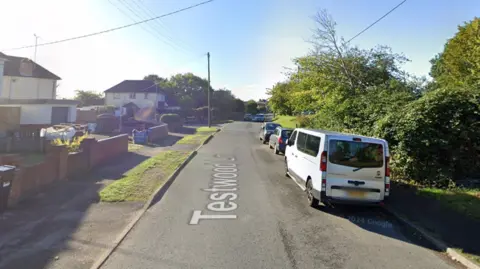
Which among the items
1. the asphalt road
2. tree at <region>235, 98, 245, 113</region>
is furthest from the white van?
tree at <region>235, 98, 245, 113</region>

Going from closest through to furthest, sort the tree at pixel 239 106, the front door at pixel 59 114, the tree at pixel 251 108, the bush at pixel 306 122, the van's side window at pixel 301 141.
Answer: the van's side window at pixel 301 141 → the bush at pixel 306 122 → the front door at pixel 59 114 → the tree at pixel 239 106 → the tree at pixel 251 108

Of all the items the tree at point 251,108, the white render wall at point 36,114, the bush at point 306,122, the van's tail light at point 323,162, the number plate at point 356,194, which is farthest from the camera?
the tree at point 251,108

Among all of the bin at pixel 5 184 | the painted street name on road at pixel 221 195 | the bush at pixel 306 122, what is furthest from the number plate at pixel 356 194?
the bush at pixel 306 122

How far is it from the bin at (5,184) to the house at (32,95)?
42.1 feet

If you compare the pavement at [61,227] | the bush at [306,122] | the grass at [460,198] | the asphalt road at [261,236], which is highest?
the bush at [306,122]

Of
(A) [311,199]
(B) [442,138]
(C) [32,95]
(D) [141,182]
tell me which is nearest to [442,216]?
(A) [311,199]

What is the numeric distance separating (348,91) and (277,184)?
9278mm

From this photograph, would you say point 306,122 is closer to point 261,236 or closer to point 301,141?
point 301,141

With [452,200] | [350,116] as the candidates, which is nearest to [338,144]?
[452,200]

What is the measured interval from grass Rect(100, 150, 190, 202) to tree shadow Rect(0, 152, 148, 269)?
0.37 m

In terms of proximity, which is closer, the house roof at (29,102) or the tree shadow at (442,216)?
the tree shadow at (442,216)

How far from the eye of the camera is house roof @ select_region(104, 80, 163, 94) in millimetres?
59969

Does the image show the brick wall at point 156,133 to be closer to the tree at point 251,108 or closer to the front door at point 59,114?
the front door at point 59,114

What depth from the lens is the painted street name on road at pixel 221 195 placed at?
7.03 metres
